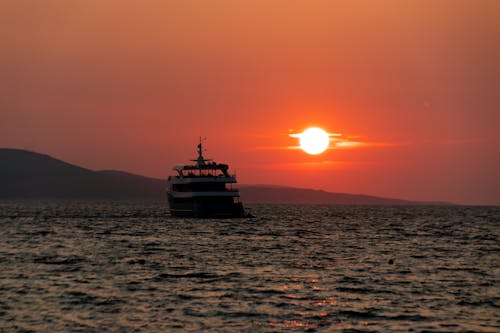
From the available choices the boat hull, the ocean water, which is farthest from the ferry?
the ocean water

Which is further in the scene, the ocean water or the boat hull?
the boat hull

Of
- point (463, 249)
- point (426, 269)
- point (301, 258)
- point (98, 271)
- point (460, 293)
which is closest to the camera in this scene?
point (460, 293)

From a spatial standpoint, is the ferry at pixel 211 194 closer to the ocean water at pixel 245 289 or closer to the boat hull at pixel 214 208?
the boat hull at pixel 214 208

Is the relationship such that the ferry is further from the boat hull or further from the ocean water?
the ocean water

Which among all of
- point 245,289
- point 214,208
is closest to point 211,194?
point 214,208

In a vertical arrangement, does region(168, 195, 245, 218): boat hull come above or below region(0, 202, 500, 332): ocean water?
above

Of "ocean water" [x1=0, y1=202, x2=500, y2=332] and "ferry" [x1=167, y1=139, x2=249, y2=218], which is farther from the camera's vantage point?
"ferry" [x1=167, y1=139, x2=249, y2=218]

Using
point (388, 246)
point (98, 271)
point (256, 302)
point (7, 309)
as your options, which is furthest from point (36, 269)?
point (388, 246)

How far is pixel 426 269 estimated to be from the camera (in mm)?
45188

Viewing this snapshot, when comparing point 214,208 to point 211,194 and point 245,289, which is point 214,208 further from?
A: point 245,289

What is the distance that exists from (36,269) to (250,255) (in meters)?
16.2

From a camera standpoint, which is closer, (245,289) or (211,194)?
(245,289)

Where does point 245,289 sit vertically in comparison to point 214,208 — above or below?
below

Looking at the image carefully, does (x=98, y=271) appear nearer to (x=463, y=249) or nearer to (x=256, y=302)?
(x=256, y=302)
